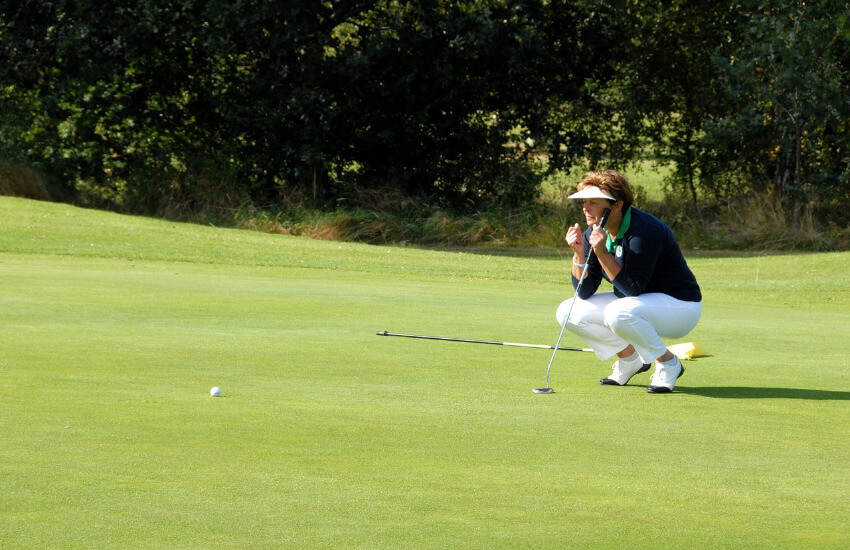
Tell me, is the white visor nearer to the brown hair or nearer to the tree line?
the brown hair

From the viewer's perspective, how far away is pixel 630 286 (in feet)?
24.8

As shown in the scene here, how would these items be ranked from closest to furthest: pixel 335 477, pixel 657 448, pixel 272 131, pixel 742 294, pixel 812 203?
1. pixel 335 477
2. pixel 657 448
3. pixel 742 294
4. pixel 812 203
5. pixel 272 131

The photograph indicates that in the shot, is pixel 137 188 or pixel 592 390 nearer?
pixel 592 390

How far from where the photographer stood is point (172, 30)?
27.7m

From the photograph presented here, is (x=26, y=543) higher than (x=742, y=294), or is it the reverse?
(x=26, y=543)

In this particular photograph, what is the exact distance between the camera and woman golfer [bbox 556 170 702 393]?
738cm

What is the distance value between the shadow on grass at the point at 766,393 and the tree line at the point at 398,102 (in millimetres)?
20165

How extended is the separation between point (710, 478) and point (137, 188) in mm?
26584

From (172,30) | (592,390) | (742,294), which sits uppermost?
(172,30)

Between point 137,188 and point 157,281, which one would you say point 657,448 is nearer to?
point 157,281

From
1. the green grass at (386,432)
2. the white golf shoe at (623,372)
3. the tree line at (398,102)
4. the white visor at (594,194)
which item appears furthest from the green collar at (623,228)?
the tree line at (398,102)

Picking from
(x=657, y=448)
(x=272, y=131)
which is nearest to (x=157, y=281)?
(x=657, y=448)

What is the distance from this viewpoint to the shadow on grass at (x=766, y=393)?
7.10 metres

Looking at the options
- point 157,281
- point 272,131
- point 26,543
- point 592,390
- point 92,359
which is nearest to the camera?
point 26,543
